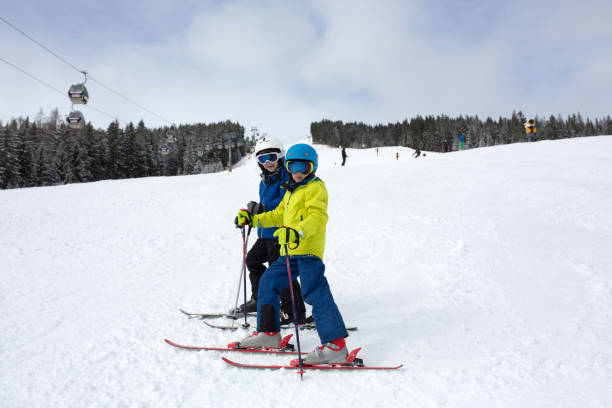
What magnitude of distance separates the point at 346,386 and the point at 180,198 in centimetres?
1149

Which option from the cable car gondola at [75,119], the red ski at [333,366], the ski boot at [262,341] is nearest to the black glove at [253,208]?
the ski boot at [262,341]

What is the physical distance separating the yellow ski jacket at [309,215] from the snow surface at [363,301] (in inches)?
43.8

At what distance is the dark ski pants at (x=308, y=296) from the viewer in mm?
2828

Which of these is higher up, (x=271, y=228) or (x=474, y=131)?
(x=474, y=131)

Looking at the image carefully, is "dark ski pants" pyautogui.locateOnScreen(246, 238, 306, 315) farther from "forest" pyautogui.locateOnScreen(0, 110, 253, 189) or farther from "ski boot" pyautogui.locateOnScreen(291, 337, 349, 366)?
"forest" pyautogui.locateOnScreen(0, 110, 253, 189)

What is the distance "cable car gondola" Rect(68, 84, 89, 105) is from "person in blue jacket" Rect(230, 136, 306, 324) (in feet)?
56.4

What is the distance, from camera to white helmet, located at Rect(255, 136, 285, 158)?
12.8ft

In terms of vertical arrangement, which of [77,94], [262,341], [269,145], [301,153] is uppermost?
[77,94]

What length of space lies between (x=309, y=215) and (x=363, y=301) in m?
2.10

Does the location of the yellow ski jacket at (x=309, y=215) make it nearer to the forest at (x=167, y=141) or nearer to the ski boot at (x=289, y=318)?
the ski boot at (x=289, y=318)

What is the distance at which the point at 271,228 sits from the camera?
3791mm

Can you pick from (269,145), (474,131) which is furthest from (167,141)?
(474,131)

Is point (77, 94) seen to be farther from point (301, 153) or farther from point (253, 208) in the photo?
point (301, 153)

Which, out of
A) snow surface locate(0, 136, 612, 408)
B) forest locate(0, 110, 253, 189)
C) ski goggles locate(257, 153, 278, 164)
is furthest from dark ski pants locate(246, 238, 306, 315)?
forest locate(0, 110, 253, 189)
